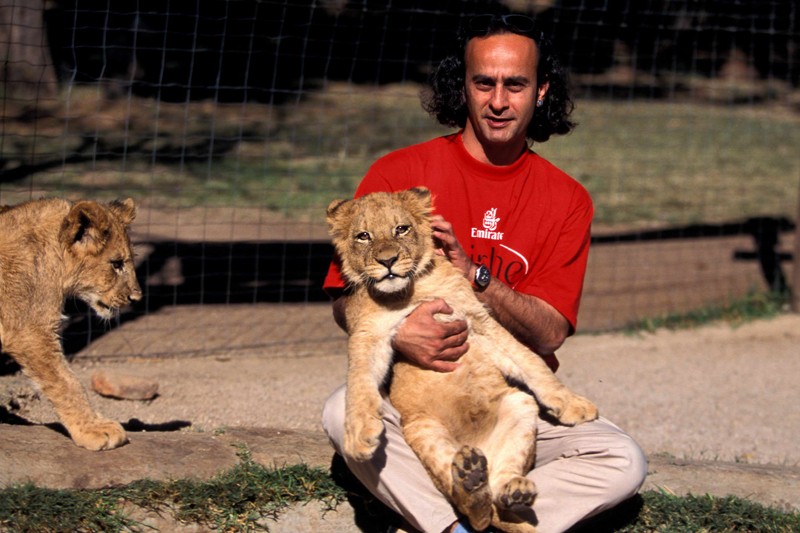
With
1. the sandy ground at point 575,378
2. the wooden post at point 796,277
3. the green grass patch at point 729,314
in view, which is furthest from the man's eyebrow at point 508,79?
the wooden post at point 796,277

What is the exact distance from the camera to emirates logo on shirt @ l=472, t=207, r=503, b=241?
14.7 feet

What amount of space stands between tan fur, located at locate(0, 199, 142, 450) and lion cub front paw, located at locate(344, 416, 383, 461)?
1.10 meters

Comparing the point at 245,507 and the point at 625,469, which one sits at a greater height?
the point at 625,469

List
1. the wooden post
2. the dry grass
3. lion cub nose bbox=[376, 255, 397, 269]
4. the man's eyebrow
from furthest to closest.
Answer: the dry grass, the wooden post, the man's eyebrow, lion cub nose bbox=[376, 255, 397, 269]

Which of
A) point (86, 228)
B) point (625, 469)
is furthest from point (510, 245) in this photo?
point (86, 228)

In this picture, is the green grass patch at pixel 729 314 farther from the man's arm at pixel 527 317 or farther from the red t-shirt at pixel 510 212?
the man's arm at pixel 527 317

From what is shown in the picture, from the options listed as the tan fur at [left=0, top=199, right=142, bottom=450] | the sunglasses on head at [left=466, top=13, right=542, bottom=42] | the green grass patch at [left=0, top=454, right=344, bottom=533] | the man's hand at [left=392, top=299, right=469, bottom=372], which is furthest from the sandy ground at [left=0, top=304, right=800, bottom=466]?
the sunglasses on head at [left=466, top=13, right=542, bottom=42]

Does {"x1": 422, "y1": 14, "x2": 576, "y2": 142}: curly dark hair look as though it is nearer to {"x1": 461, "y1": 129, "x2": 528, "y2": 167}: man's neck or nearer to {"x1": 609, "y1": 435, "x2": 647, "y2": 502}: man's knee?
{"x1": 461, "y1": 129, "x2": 528, "y2": 167}: man's neck

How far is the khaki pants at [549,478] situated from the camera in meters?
3.91

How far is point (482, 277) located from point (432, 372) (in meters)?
0.42

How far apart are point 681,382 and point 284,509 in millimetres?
3476

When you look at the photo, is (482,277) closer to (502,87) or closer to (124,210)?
(502,87)

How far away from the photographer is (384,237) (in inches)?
162

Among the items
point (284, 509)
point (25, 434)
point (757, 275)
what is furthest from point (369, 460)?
point (757, 275)
